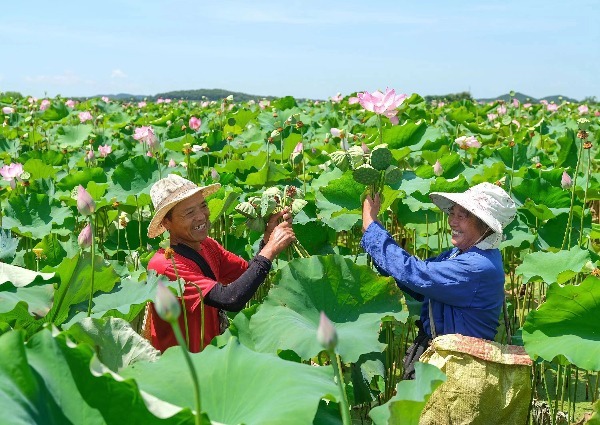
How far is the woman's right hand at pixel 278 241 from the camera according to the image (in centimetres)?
225

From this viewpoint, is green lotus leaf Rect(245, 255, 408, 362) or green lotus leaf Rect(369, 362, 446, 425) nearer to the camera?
green lotus leaf Rect(369, 362, 446, 425)

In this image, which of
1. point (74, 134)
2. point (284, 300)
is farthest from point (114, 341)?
point (74, 134)

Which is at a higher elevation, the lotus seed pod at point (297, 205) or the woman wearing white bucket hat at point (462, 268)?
the lotus seed pod at point (297, 205)

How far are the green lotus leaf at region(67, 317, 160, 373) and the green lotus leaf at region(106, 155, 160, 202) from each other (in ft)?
7.04

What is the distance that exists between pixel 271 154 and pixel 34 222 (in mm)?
1514

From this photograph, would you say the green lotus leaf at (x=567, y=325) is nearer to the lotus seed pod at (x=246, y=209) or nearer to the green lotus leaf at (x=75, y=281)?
the lotus seed pod at (x=246, y=209)

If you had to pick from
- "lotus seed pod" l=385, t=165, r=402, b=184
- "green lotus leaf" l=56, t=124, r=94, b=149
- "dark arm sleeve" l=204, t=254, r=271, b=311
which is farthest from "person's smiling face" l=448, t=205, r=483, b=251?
"green lotus leaf" l=56, t=124, r=94, b=149

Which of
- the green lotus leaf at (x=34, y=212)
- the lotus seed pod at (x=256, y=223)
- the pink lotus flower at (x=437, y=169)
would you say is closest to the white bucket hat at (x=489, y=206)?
the lotus seed pod at (x=256, y=223)

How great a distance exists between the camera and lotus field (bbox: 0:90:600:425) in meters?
1.18

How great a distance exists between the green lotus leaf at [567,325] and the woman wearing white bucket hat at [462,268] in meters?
0.21

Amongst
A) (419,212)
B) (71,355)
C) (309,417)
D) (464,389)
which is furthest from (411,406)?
(419,212)

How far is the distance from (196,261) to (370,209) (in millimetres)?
532

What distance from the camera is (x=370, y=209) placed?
7.77 feet

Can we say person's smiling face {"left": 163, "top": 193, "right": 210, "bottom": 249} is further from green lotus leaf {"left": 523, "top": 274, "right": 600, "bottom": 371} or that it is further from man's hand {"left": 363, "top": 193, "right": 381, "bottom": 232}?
green lotus leaf {"left": 523, "top": 274, "right": 600, "bottom": 371}
